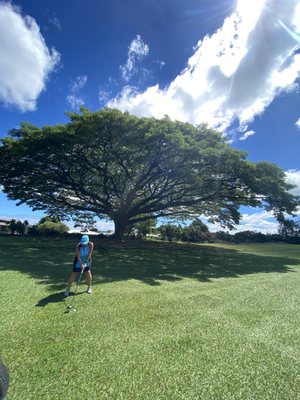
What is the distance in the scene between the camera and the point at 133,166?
62.2 ft

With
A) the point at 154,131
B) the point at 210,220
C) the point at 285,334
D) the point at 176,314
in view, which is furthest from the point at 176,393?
the point at 210,220

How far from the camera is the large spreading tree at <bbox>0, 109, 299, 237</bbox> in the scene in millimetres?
15672

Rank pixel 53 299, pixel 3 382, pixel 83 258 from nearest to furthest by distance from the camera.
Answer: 1. pixel 3 382
2. pixel 53 299
3. pixel 83 258

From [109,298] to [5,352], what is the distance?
8.53 ft

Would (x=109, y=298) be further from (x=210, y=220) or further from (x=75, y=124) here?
(x=210, y=220)

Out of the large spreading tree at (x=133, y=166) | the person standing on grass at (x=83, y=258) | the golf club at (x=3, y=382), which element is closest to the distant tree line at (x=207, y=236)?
the large spreading tree at (x=133, y=166)

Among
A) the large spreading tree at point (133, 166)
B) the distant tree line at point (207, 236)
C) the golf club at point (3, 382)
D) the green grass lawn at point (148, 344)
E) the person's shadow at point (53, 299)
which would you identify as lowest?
the green grass lawn at point (148, 344)

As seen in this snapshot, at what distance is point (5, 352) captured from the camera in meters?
3.00

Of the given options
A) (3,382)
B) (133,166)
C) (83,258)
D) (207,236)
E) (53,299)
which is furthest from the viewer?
(207,236)

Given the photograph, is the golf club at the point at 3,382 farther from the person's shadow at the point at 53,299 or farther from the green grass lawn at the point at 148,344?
the person's shadow at the point at 53,299

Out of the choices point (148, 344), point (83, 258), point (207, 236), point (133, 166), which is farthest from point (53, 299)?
point (207, 236)

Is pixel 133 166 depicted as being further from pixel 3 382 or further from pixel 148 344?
Result: pixel 3 382

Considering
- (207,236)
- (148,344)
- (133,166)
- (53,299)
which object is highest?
(133,166)

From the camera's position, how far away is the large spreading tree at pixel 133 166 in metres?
15.7
